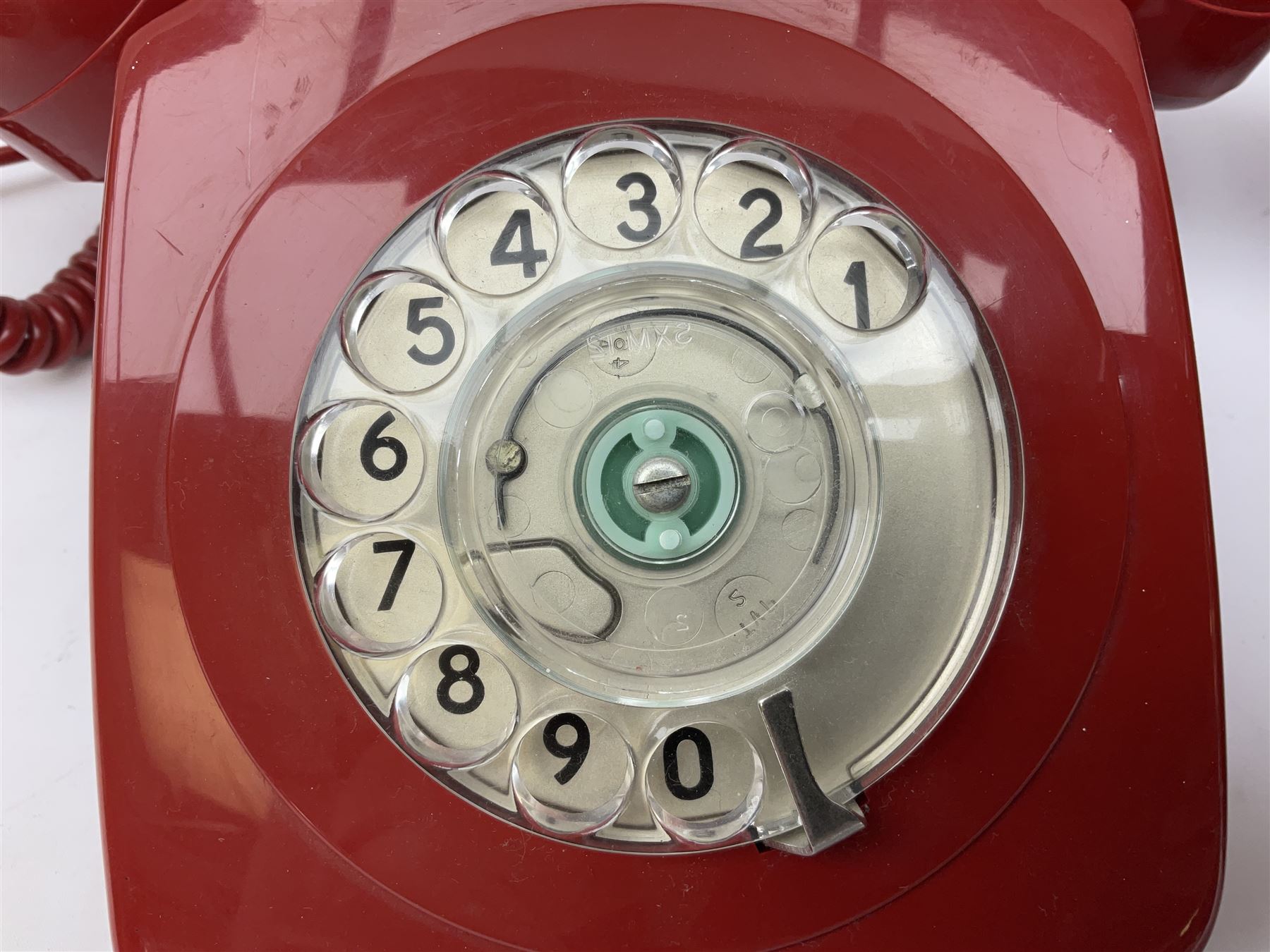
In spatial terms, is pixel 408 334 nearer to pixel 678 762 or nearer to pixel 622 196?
pixel 622 196

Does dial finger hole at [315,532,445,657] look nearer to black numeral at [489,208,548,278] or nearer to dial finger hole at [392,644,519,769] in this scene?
dial finger hole at [392,644,519,769]

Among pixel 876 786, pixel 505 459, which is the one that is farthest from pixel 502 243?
pixel 876 786

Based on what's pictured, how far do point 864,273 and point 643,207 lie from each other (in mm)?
175

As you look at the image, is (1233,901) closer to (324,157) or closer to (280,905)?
(280,905)

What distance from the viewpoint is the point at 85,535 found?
3.20ft

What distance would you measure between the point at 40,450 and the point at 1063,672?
1.02 metres

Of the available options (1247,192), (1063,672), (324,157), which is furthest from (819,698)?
(1247,192)

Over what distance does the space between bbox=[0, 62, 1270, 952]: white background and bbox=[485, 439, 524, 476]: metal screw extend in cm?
54

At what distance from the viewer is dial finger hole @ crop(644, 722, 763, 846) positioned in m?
0.68

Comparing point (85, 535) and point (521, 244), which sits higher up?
point (521, 244)

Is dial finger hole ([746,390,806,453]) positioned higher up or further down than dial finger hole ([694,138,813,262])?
further down

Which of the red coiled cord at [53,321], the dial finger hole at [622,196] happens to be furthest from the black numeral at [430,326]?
the red coiled cord at [53,321]

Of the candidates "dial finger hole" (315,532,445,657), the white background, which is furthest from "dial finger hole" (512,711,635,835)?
the white background

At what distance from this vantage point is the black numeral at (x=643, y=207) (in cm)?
71
